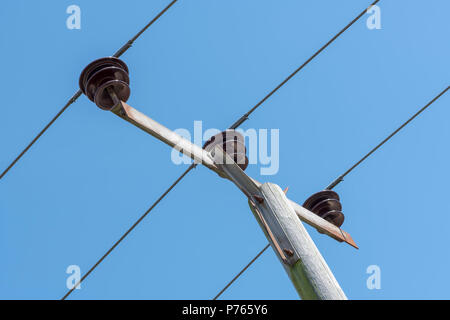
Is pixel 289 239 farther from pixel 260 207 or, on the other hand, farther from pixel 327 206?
pixel 327 206

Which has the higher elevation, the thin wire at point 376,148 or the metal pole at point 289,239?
the thin wire at point 376,148

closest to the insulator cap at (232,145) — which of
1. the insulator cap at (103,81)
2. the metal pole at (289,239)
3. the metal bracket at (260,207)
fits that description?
the metal bracket at (260,207)

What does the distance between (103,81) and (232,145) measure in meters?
1.08

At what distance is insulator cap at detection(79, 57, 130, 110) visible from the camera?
498 cm

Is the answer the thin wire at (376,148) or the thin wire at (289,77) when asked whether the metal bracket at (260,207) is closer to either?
the thin wire at (289,77)

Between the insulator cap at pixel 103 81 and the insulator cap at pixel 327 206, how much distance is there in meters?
1.84

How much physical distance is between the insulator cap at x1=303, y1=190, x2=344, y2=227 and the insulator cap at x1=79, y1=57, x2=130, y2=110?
184 cm

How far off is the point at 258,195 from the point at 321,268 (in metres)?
0.82

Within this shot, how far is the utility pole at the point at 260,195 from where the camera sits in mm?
3889

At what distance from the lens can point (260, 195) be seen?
15.0 feet

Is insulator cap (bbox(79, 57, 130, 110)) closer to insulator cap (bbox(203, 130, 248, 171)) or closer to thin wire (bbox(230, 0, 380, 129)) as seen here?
insulator cap (bbox(203, 130, 248, 171))

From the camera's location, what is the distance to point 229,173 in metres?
4.90
